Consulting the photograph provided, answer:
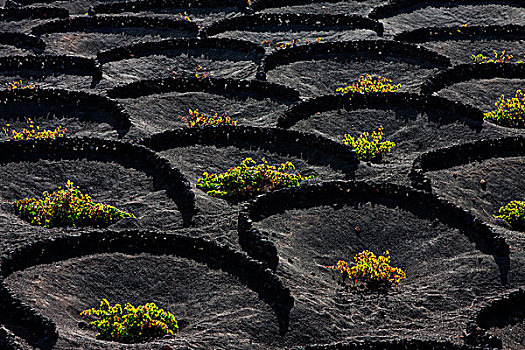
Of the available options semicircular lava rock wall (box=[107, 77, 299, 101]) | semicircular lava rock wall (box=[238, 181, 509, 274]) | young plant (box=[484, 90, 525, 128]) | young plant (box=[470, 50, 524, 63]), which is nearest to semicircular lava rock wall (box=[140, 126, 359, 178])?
semicircular lava rock wall (box=[238, 181, 509, 274])

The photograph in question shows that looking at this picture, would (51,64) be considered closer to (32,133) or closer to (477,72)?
(32,133)

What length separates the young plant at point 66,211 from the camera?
15805 mm

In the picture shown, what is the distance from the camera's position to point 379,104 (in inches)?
878

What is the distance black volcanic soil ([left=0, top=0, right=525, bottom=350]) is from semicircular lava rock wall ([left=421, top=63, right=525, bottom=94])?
0.41 m

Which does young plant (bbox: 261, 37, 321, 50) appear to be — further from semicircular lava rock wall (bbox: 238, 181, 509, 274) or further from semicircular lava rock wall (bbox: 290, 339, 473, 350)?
semicircular lava rock wall (bbox: 290, 339, 473, 350)

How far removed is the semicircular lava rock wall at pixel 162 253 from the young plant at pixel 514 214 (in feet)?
20.2

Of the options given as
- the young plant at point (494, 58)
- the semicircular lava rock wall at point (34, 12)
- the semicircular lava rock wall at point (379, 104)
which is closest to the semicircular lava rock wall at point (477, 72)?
the young plant at point (494, 58)

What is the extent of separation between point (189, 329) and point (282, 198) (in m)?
5.11

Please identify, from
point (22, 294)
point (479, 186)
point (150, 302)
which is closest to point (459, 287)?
point (479, 186)

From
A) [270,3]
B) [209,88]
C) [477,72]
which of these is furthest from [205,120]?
[270,3]

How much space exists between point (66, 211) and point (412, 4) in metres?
21.3

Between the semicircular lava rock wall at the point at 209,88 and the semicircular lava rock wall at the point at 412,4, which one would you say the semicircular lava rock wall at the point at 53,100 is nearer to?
the semicircular lava rock wall at the point at 209,88

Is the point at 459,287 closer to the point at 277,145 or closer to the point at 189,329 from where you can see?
the point at 189,329

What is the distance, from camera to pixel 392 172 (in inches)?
720
